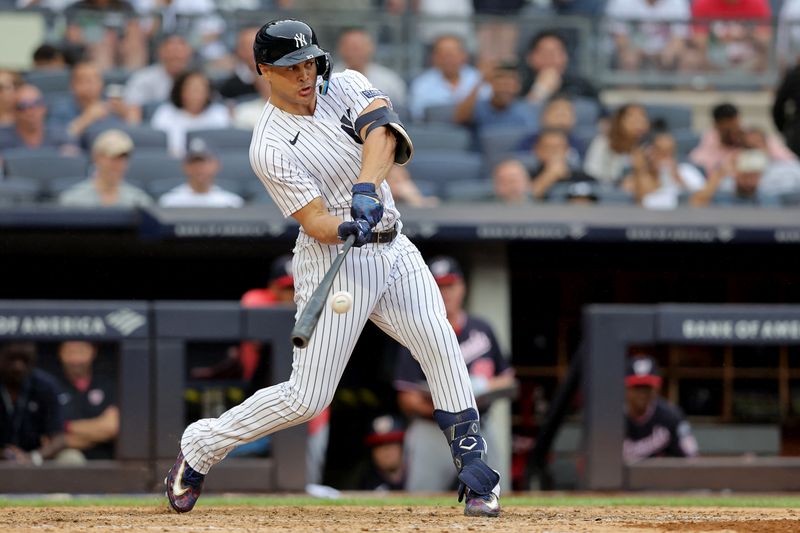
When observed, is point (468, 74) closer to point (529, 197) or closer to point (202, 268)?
point (529, 197)

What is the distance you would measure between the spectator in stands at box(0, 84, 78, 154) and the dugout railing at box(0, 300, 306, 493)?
6.37 feet

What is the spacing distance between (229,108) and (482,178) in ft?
5.84

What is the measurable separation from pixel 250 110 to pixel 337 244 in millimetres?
4660

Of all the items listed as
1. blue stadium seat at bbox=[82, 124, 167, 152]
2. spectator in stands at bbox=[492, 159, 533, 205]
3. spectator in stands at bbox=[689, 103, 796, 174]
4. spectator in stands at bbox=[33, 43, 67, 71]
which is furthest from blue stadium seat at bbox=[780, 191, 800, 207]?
spectator in stands at bbox=[33, 43, 67, 71]

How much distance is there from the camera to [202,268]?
8.14 metres

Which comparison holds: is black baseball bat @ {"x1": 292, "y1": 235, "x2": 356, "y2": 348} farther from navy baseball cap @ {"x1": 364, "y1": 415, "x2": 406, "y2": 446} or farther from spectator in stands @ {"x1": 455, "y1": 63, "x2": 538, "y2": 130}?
A: spectator in stands @ {"x1": 455, "y1": 63, "x2": 538, "y2": 130}

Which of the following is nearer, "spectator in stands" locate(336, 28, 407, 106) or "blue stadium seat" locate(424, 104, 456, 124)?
"spectator in stands" locate(336, 28, 407, 106)

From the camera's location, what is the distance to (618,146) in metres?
8.84

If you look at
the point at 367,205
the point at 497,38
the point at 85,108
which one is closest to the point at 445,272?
the point at 367,205

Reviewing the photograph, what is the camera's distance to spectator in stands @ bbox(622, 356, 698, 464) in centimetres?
696

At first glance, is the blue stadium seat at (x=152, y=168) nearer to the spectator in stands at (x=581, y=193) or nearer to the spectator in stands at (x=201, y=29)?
the spectator in stands at (x=201, y=29)

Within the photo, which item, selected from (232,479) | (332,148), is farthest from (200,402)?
(332,148)

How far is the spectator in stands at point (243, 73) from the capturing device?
9.33m

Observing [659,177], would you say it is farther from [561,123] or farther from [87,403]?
[87,403]
